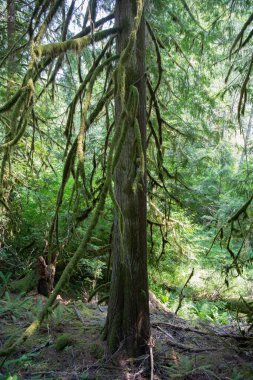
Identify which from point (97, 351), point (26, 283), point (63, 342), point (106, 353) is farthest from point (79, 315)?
point (26, 283)

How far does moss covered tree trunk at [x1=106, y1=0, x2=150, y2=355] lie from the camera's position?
363 centimetres

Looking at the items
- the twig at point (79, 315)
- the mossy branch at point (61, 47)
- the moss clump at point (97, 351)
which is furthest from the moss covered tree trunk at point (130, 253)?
the twig at point (79, 315)

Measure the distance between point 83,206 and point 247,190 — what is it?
3.73 meters

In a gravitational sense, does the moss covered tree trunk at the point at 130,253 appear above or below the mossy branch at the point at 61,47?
below

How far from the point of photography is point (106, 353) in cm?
382

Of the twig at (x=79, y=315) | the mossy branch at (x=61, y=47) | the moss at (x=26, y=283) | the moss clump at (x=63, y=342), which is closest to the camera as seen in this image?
the mossy branch at (x=61, y=47)

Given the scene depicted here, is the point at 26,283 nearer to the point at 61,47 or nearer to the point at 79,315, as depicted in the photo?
the point at 79,315

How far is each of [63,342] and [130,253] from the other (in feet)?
4.59

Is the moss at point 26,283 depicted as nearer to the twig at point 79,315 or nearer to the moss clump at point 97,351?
the twig at point 79,315

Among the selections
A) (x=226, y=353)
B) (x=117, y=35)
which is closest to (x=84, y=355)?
(x=226, y=353)

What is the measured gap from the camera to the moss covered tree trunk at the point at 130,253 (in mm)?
3627

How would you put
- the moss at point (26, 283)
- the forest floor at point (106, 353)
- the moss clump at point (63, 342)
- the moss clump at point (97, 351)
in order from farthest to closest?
the moss at point (26, 283), the moss clump at point (63, 342), the moss clump at point (97, 351), the forest floor at point (106, 353)

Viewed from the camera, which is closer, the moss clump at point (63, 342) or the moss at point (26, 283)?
the moss clump at point (63, 342)

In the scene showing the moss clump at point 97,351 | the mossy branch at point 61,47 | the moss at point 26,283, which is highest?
the mossy branch at point 61,47
